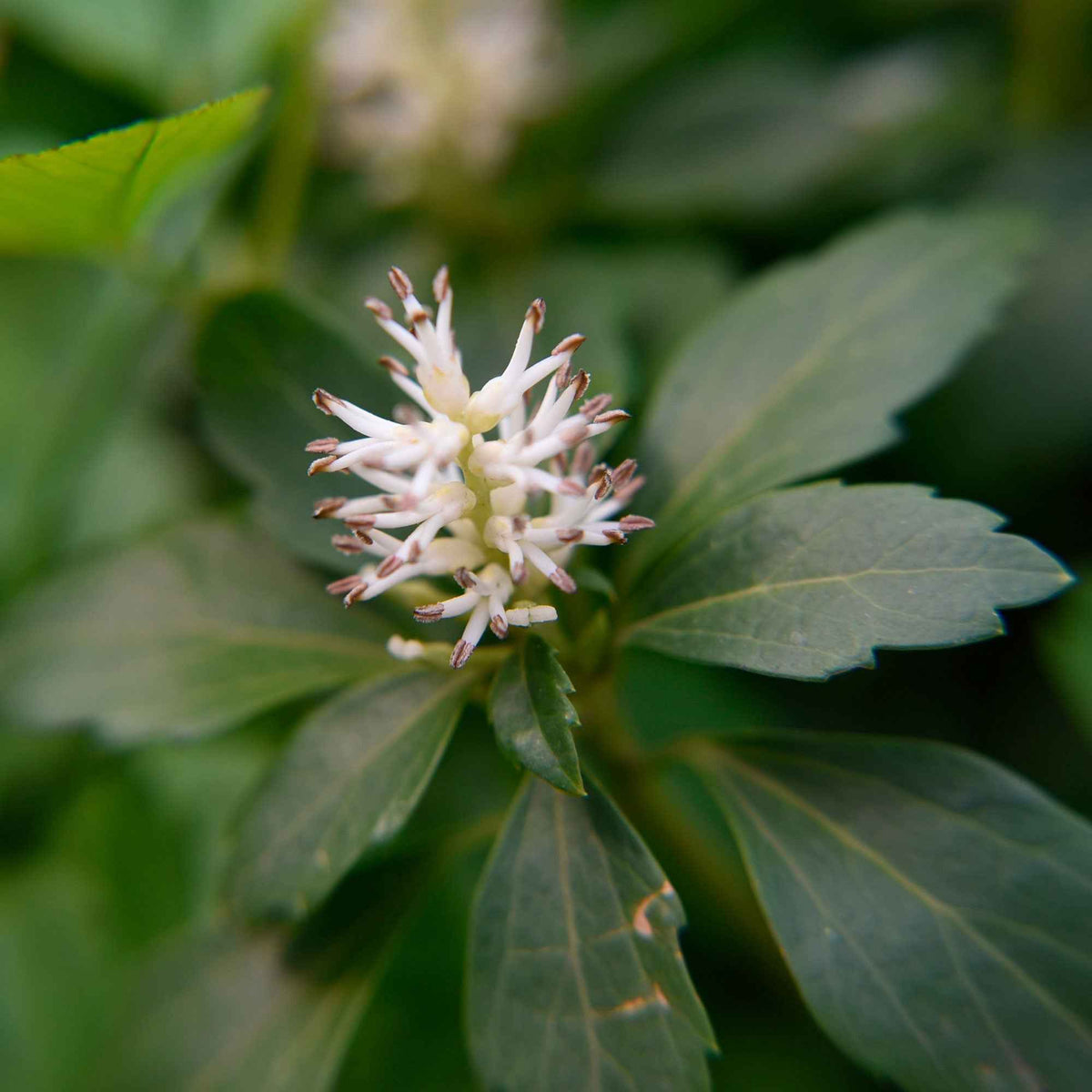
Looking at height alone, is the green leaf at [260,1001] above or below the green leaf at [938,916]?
below

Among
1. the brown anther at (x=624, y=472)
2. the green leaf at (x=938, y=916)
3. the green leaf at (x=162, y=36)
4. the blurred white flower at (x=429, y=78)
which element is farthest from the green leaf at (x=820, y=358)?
the green leaf at (x=162, y=36)

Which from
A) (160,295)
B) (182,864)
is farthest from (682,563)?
(182,864)

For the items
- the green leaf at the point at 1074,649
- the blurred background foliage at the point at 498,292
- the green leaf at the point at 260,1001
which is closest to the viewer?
the green leaf at the point at 260,1001

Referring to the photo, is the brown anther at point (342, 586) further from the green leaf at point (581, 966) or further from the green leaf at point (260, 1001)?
the green leaf at point (260, 1001)

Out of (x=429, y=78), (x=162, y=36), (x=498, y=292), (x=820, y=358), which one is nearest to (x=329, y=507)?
(x=820, y=358)

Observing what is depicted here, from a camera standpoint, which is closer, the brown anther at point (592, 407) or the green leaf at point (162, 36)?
the brown anther at point (592, 407)

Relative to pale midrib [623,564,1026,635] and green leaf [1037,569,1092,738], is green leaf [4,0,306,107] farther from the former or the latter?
green leaf [1037,569,1092,738]

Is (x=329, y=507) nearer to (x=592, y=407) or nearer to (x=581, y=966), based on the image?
(x=592, y=407)
